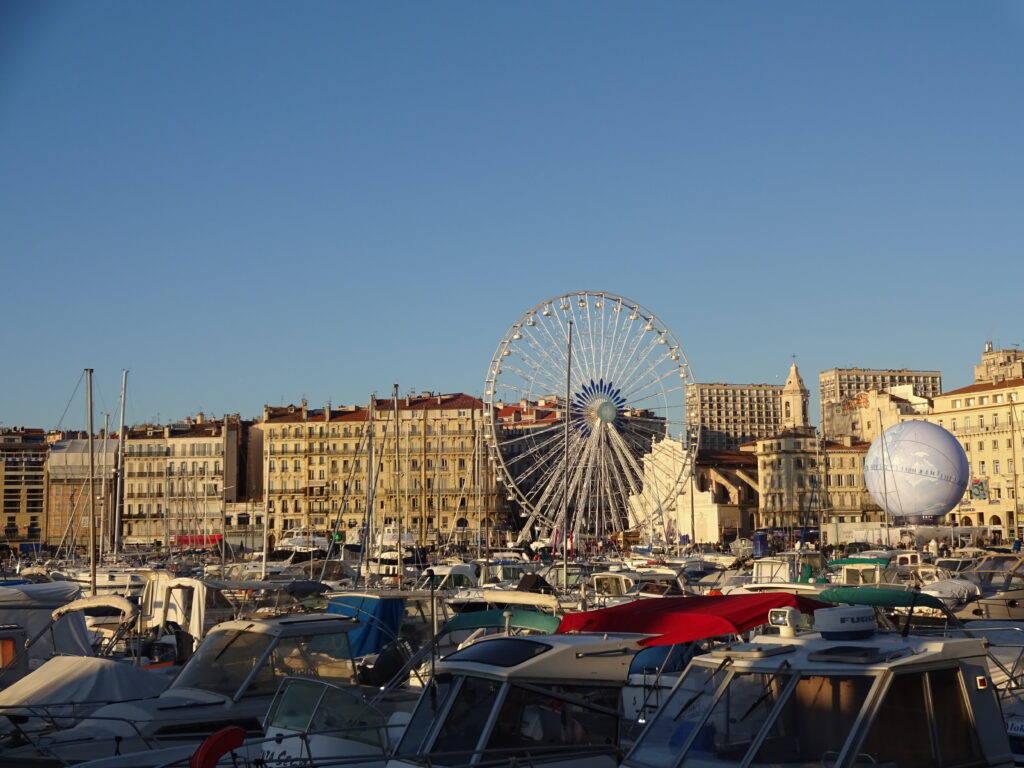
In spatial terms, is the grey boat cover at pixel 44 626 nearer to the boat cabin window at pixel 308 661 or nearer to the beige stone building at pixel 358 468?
→ the boat cabin window at pixel 308 661

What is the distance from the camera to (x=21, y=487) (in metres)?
134

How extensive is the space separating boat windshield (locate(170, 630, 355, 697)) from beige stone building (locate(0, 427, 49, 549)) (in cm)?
12286

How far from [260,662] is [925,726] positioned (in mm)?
8553

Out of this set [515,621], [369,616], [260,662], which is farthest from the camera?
[369,616]

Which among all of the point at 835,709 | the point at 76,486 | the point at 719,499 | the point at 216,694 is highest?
the point at 76,486

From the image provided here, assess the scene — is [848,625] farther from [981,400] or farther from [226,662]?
[981,400]

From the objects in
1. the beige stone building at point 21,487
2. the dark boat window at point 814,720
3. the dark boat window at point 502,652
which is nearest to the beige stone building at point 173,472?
the beige stone building at point 21,487

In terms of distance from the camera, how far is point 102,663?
1591 cm

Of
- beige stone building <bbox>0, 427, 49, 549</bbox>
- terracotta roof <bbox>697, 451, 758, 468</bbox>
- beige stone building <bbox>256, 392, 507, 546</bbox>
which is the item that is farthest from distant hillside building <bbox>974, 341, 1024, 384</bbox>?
beige stone building <bbox>0, 427, 49, 549</bbox>

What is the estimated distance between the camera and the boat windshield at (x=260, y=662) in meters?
15.2

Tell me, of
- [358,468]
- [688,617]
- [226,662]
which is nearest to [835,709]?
[688,617]

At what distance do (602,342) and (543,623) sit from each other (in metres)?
44.7

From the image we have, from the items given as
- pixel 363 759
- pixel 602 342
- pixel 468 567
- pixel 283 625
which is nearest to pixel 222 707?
pixel 283 625

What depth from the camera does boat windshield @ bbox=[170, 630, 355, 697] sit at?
15203mm
